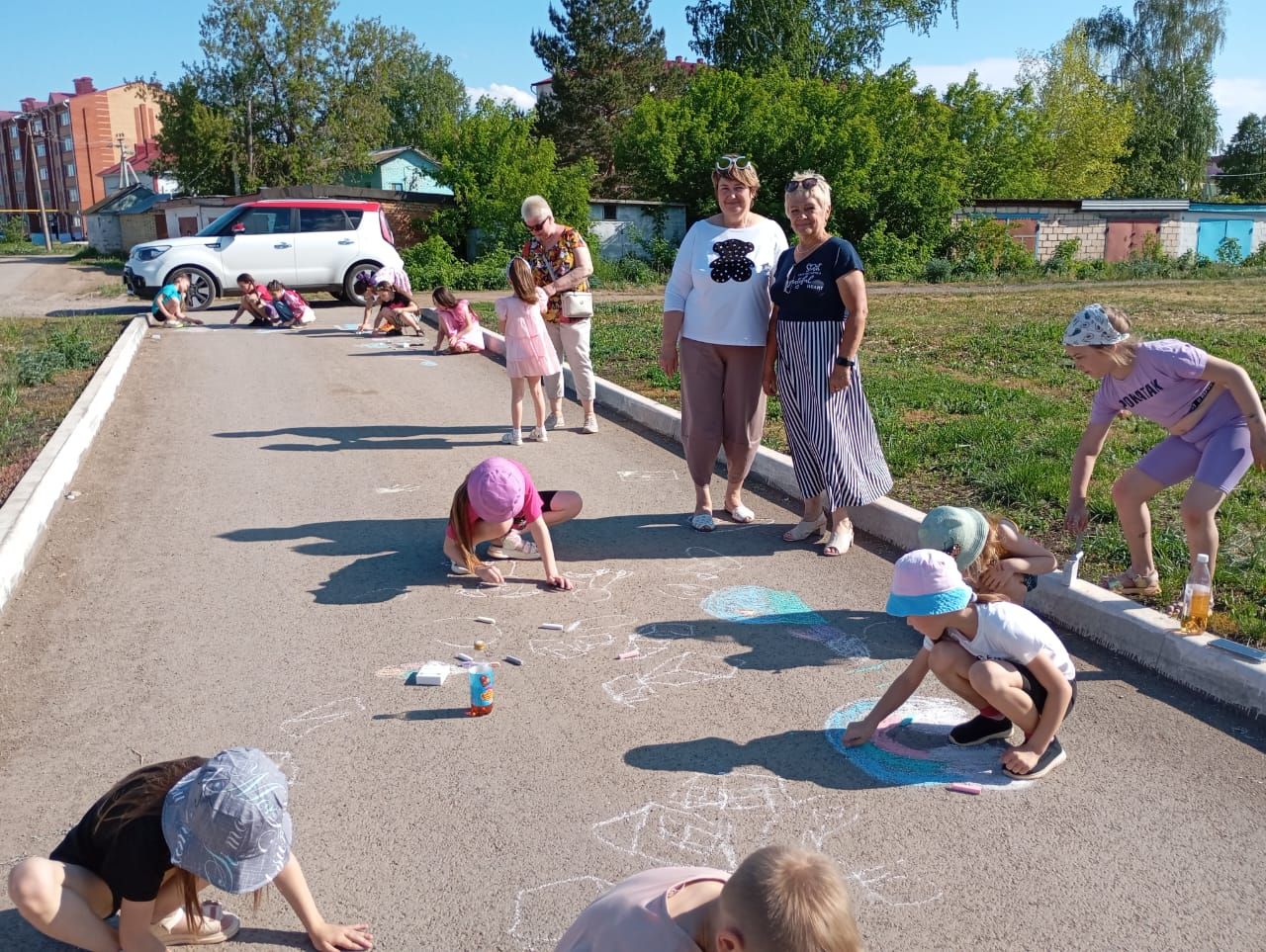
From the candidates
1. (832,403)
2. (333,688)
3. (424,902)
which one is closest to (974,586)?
(832,403)

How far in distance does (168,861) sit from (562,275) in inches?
250

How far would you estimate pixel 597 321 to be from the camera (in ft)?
54.9

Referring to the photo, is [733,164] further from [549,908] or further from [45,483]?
[45,483]

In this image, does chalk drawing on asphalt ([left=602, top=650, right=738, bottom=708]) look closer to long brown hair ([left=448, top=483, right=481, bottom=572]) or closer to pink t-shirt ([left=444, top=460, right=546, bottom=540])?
pink t-shirt ([left=444, top=460, right=546, bottom=540])

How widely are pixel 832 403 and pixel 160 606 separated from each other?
11.4 ft

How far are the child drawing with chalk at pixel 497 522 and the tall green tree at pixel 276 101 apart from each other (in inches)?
1724

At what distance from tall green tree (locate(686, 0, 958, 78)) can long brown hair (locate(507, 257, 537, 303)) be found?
40.7 meters

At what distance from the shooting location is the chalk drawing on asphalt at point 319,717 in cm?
373

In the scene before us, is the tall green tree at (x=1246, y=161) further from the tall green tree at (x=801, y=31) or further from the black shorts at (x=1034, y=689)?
the black shorts at (x=1034, y=689)

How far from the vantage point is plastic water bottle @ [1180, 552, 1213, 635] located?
4098 mm

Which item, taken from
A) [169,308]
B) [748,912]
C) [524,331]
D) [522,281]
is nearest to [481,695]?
[748,912]

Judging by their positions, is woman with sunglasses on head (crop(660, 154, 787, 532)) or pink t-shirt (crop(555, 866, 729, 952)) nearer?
pink t-shirt (crop(555, 866, 729, 952))

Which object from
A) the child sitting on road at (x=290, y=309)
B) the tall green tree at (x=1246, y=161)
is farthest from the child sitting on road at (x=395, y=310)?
the tall green tree at (x=1246, y=161)

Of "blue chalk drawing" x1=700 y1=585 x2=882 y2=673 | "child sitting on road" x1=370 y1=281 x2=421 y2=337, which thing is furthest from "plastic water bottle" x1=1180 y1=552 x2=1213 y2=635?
"child sitting on road" x1=370 y1=281 x2=421 y2=337
